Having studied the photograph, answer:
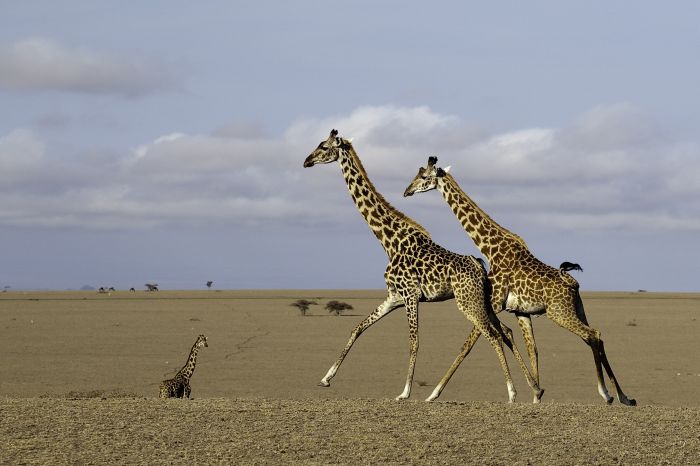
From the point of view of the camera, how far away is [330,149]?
619 inches

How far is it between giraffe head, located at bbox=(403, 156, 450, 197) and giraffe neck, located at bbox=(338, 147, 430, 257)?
46 cm

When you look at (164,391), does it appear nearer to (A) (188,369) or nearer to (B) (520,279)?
(A) (188,369)

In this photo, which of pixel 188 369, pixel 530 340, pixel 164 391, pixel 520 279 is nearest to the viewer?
pixel 520 279

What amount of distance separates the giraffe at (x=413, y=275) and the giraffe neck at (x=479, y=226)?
31.1 inches

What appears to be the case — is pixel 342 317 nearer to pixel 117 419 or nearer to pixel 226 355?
pixel 226 355

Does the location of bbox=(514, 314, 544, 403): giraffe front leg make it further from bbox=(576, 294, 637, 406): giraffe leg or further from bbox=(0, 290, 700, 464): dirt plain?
bbox=(0, 290, 700, 464): dirt plain

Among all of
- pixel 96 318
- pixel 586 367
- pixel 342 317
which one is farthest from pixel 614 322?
pixel 96 318

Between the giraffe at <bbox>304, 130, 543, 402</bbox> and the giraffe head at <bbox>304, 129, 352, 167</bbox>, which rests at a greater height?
the giraffe head at <bbox>304, 129, 352, 167</bbox>

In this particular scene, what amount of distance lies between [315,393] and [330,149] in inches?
394

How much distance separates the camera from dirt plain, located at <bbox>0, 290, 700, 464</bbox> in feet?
35.4

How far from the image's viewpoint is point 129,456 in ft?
34.4

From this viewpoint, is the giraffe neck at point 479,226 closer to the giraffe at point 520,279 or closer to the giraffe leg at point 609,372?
the giraffe at point 520,279

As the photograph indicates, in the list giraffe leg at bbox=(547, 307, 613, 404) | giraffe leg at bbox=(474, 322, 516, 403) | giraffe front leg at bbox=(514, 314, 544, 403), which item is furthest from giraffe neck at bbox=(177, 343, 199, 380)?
giraffe leg at bbox=(547, 307, 613, 404)

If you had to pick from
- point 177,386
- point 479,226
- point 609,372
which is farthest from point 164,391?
point 609,372
